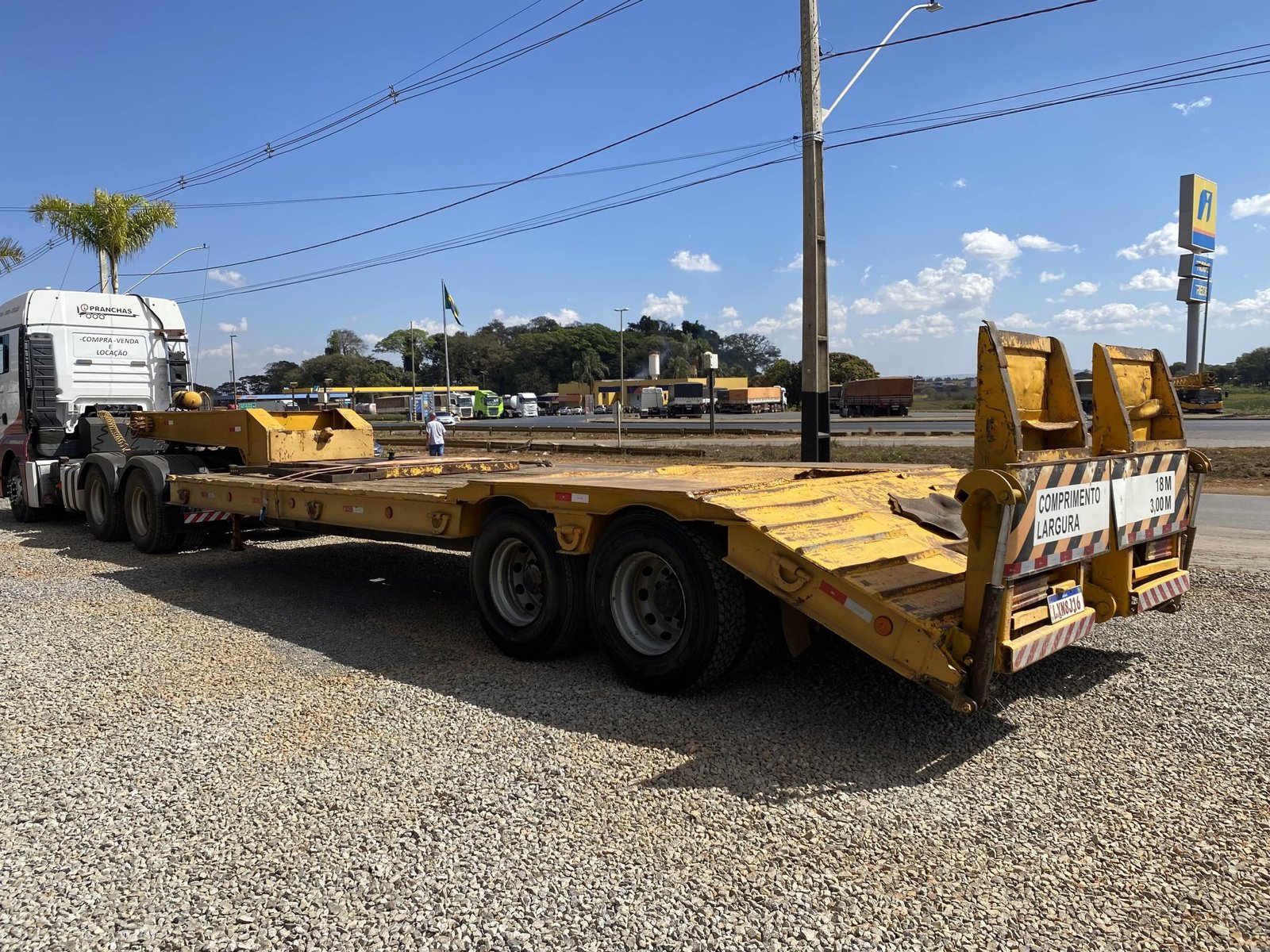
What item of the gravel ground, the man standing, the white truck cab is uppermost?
the white truck cab

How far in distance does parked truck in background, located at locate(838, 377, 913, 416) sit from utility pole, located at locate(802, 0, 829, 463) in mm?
46272

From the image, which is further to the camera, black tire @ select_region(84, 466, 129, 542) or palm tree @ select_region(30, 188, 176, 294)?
palm tree @ select_region(30, 188, 176, 294)

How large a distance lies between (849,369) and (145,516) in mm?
94033

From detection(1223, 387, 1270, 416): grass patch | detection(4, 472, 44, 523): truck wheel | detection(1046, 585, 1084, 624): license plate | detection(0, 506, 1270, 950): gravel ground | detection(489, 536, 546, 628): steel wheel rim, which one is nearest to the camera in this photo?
detection(0, 506, 1270, 950): gravel ground

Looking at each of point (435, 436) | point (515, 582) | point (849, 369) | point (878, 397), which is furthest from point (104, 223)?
point (849, 369)

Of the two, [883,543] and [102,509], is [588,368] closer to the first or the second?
[102,509]

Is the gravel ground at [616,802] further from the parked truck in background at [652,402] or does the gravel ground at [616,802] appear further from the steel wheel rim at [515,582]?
the parked truck in background at [652,402]

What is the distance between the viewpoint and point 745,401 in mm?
73250

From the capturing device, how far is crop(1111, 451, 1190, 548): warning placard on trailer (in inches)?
185

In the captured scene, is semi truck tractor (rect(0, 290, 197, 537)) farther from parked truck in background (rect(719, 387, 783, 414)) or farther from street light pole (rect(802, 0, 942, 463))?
parked truck in background (rect(719, 387, 783, 414))

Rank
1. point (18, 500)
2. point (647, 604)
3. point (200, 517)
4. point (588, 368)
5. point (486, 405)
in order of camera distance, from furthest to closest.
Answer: point (588, 368)
point (486, 405)
point (18, 500)
point (200, 517)
point (647, 604)

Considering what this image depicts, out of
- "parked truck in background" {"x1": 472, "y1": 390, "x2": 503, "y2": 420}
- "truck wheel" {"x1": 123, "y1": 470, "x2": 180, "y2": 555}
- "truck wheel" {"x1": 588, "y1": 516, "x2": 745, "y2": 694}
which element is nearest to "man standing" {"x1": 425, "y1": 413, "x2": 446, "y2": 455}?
"truck wheel" {"x1": 123, "y1": 470, "x2": 180, "y2": 555}

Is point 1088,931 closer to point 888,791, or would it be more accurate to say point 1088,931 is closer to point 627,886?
point 888,791

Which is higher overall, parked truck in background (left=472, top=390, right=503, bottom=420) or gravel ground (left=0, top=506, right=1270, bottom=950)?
parked truck in background (left=472, top=390, right=503, bottom=420)
